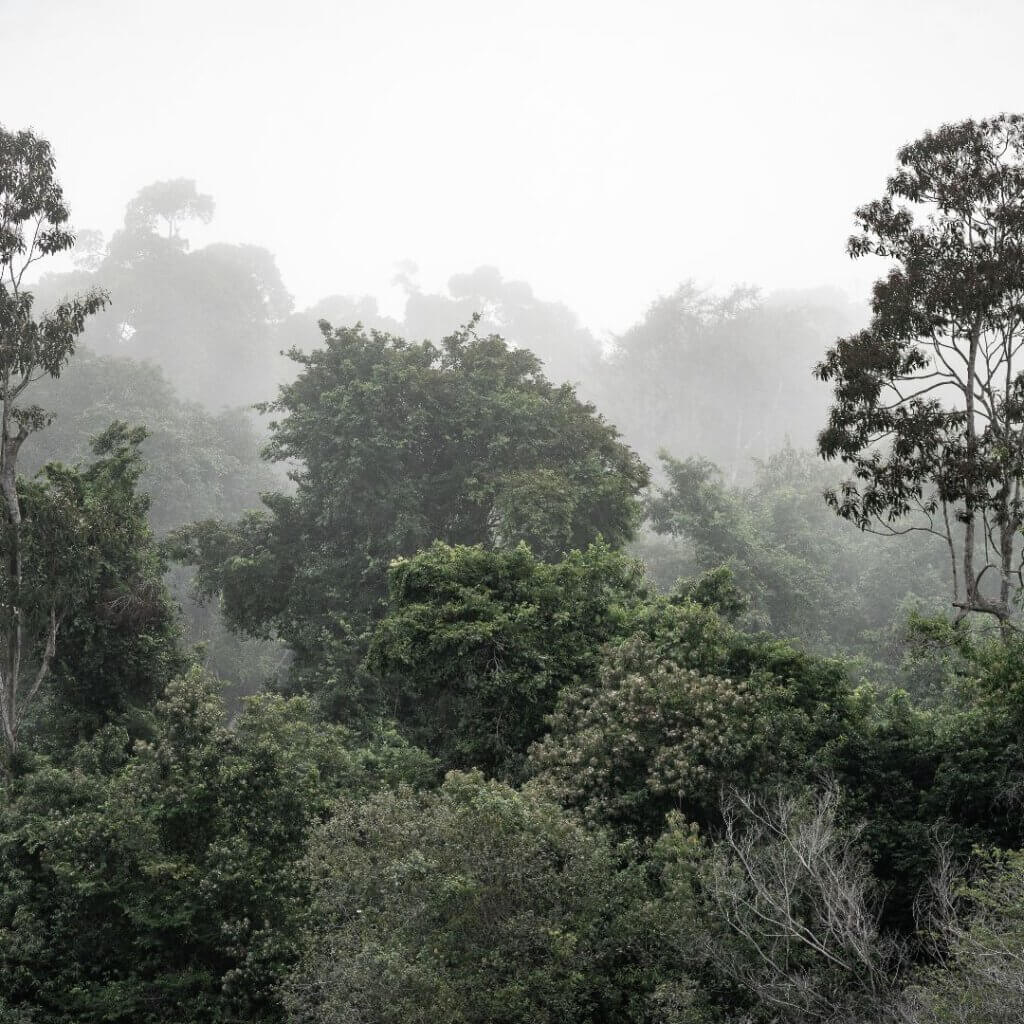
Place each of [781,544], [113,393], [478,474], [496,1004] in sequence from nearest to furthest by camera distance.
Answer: [496,1004]
[478,474]
[781,544]
[113,393]

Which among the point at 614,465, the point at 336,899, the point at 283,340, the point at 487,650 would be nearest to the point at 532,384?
the point at 614,465

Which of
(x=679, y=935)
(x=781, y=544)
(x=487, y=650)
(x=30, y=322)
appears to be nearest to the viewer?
(x=679, y=935)

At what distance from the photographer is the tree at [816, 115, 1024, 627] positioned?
13.3 metres

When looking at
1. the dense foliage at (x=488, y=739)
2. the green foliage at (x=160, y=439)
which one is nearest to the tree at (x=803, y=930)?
the dense foliage at (x=488, y=739)

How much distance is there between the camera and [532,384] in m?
27.9

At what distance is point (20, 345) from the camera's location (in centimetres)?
1744

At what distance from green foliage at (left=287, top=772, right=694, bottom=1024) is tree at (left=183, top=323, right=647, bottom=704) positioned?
13279 millimetres

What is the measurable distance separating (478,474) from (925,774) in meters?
15.2

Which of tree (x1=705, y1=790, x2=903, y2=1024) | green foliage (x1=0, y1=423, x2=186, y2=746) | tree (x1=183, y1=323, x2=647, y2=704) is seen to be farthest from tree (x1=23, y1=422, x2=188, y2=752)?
tree (x1=705, y1=790, x2=903, y2=1024)

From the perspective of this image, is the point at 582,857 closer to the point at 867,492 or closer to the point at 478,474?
the point at 867,492

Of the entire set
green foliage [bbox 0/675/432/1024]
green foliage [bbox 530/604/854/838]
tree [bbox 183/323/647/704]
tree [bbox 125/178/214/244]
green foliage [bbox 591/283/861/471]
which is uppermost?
tree [bbox 125/178/214/244]

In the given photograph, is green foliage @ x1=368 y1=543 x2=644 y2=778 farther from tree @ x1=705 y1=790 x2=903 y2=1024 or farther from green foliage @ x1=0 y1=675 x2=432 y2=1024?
tree @ x1=705 y1=790 x2=903 y2=1024

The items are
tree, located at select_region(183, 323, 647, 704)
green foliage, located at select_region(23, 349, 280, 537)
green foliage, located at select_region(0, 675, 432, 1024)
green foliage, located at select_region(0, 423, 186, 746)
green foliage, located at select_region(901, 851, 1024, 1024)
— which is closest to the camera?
green foliage, located at select_region(901, 851, 1024, 1024)

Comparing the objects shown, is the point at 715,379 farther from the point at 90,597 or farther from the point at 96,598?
the point at 90,597
